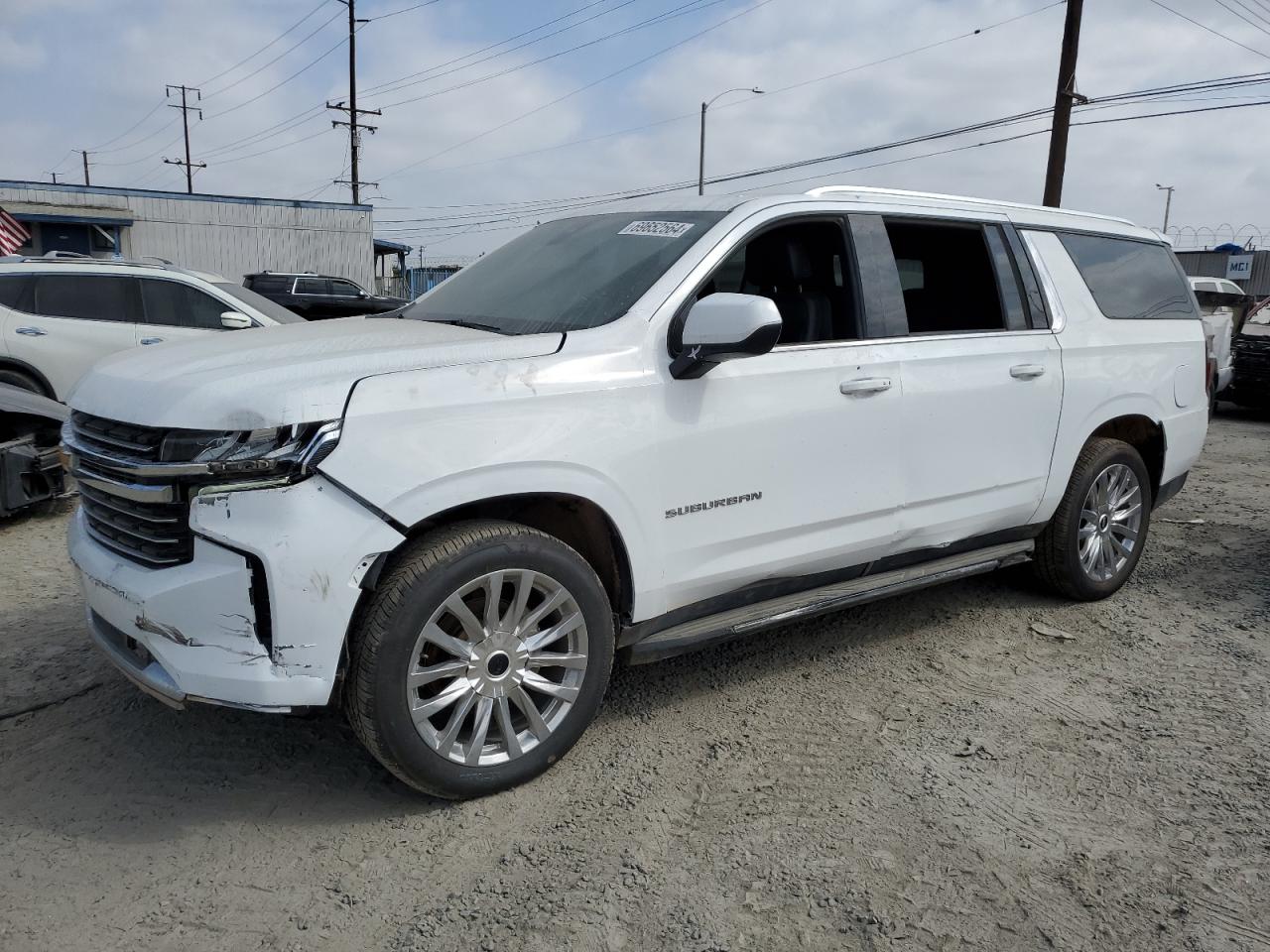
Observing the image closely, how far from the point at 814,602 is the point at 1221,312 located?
12.5m

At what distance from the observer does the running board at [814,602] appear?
3.42 metres

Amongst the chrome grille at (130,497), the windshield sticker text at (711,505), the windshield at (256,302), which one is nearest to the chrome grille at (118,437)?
the chrome grille at (130,497)

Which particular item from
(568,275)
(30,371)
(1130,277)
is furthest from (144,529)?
(30,371)

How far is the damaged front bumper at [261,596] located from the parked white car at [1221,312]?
808 centimetres

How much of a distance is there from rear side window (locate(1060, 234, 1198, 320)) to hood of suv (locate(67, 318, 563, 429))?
306 centimetres

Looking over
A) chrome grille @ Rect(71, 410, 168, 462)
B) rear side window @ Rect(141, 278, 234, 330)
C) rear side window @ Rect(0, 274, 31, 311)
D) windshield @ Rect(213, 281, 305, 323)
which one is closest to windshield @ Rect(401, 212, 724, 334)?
chrome grille @ Rect(71, 410, 168, 462)

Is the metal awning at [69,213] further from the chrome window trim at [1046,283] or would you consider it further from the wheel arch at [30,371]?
the chrome window trim at [1046,283]

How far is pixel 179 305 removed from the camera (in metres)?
9.27

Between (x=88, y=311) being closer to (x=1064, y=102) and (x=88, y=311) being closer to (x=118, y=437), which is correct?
(x=118, y=437)

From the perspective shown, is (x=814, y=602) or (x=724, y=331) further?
(x=814, y=602)

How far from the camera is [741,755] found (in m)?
3.40

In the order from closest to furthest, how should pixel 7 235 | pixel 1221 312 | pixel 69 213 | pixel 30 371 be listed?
pixel 30 371 → pixel 1221 312 → pixel 7 235 → pixel 69 213

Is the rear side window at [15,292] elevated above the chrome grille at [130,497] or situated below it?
above

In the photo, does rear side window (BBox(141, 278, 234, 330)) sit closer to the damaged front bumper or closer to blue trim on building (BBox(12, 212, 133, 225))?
the damaged front bumper
